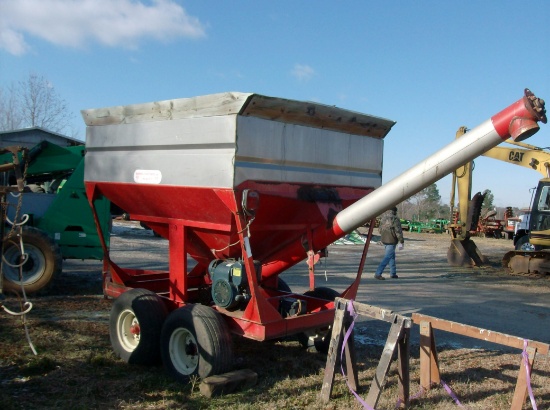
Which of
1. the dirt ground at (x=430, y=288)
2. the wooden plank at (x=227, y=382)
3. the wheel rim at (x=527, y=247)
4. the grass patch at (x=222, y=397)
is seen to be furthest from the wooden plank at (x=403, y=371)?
the wheel rim at (x=527, y=247)

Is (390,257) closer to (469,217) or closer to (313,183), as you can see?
(469,217)

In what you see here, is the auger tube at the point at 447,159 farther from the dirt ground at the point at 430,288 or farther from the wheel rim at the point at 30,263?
the wheel rim at the point at 30,263

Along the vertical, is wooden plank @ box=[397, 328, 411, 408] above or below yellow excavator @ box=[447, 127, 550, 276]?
below

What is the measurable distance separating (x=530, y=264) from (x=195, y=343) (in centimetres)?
1194

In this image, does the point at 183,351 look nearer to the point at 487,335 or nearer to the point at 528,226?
the point at 487,335

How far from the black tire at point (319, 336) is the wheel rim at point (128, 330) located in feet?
6.03

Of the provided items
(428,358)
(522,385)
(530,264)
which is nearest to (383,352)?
(428,358)

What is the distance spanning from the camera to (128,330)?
18.4 ft

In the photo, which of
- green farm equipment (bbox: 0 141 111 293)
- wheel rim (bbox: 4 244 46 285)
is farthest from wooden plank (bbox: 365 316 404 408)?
wheel rim (bbox: 4 244 46 285)

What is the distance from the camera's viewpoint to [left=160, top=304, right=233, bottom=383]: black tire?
4680mm

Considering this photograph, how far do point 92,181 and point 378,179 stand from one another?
10.8 feet

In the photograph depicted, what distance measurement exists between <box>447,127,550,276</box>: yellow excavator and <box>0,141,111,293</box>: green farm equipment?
9.90m

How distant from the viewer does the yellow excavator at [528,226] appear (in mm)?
14375

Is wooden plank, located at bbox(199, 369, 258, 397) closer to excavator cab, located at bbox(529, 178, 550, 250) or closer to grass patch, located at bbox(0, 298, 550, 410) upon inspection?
grass patch, located at bbox(0, 298, 550, 410)
